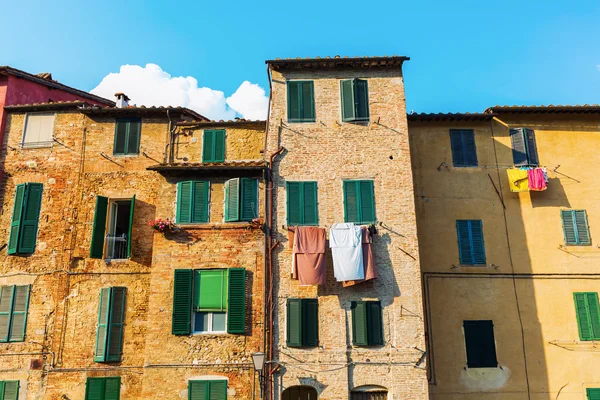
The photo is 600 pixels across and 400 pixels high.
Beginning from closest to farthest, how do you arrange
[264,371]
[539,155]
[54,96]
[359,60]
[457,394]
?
[264,371] < [457,394] < [359,60] < [539,155] < [54,96]

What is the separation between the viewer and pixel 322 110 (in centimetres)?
1800

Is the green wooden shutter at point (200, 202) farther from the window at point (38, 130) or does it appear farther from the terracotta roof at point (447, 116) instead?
the terracotta roof at point (447, 116)

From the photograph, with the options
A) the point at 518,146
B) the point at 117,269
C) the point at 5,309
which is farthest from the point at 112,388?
the point at 518,146

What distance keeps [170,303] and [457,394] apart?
921 cm

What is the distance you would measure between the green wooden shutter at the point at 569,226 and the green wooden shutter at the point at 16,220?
18.0 meters

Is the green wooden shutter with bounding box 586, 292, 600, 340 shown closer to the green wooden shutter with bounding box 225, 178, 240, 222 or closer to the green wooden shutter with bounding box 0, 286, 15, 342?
the green wooden shutter with bounding box 225, 178, 240, 222

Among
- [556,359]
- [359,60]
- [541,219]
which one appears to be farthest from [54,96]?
[556,359]

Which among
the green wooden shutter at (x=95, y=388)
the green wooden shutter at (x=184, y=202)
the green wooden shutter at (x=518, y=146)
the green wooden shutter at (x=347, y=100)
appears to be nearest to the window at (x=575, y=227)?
the green wooden shutter at (x=518, y=146)

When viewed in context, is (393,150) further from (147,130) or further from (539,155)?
(147,130)

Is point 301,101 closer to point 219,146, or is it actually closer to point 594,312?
point 219,146

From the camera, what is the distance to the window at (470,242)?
18.3 meters

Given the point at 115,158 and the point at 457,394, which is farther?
the point at 115,158

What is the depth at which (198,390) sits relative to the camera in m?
15.6

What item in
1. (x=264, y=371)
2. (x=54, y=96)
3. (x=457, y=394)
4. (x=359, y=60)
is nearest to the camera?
(x=264, y=371)
